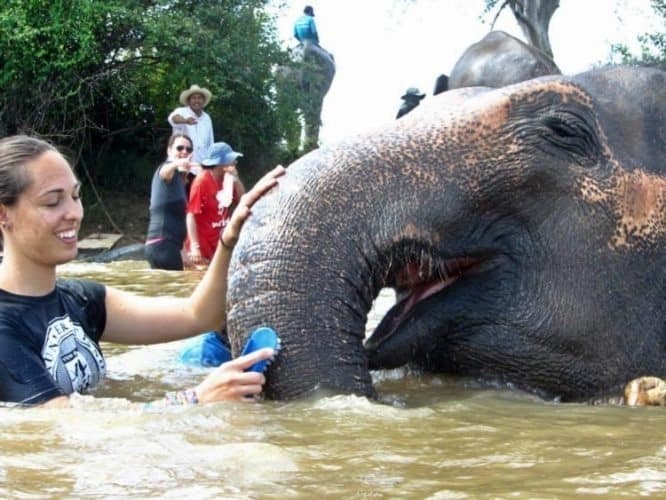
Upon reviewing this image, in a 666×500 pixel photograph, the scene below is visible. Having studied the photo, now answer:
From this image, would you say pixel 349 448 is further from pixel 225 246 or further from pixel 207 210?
pixel 207 210

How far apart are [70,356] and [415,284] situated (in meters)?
1.24

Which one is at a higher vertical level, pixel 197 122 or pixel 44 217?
pixel 197 122

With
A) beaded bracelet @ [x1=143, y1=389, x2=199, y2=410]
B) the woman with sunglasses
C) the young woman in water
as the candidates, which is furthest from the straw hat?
beaded bracelet @ [x1=143, y1=389, x2=199, y2=410]

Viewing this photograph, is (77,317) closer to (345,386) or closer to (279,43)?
(345,386)

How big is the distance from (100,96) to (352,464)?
18196 mm

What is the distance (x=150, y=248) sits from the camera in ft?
34.9

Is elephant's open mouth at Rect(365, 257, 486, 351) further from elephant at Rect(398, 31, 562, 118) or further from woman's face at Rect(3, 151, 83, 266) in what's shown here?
elephant at Rect(398, 31, 562, 118)

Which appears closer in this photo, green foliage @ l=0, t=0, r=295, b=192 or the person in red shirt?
the person in red shirt

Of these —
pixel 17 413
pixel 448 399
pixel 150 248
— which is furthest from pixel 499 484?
pixel 150 248

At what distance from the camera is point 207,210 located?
1059 cm

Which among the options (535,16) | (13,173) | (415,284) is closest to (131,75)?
(535,16)

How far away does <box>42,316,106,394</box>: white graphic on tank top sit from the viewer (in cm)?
407

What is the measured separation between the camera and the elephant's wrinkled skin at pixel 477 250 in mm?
3539

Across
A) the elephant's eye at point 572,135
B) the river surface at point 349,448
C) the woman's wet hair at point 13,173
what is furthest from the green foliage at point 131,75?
the river surface at point 349,448
